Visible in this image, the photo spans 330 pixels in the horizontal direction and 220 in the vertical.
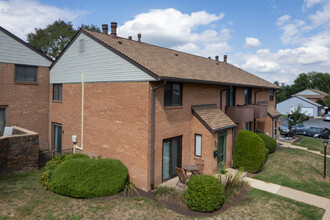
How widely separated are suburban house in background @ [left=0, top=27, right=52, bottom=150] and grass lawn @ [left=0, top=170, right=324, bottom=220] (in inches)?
280

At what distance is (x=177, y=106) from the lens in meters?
11.4

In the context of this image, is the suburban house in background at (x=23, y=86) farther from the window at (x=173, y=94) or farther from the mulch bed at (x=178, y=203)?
the window at (x=173, y=94)

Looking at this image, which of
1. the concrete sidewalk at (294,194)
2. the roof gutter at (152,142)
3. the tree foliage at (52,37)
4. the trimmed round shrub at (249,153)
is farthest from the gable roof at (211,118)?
the tree foliage at (52,37)

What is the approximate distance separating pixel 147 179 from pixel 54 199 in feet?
12.5

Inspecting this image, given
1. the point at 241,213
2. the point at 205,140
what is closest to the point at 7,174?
the point at 205,140

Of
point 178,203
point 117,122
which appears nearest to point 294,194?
point 178,203

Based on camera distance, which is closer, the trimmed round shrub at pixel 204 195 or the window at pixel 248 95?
the trimmed round shrub at pixel 204 195

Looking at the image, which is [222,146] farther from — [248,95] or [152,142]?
[248,95]

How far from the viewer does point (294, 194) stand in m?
10.4

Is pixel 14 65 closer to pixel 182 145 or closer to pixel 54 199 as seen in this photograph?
pixel 54 199

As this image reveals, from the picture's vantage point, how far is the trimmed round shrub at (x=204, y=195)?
26.9 feet

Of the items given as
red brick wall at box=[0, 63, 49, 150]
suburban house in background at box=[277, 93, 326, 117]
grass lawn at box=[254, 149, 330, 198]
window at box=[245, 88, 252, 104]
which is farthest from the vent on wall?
suburban house in background at box=[277, 93, 326, 117]

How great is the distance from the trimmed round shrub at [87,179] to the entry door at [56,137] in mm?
7259

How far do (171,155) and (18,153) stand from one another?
795 cm
